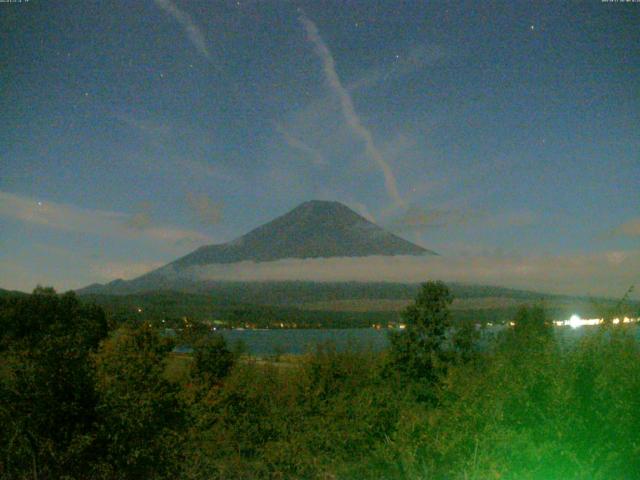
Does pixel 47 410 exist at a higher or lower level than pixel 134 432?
higher

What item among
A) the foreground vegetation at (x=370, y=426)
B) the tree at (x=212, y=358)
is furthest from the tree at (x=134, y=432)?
the tree at (x=212, y=358)

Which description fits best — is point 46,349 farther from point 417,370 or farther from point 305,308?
point 305,308

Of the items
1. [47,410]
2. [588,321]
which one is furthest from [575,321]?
[47,410]

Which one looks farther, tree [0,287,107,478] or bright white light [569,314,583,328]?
bright white light [569,314,583,328]

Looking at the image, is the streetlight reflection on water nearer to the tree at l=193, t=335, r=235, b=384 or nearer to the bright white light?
the bright white light

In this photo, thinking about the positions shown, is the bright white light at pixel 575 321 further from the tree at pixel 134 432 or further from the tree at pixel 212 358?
the tree at pixel 212 358

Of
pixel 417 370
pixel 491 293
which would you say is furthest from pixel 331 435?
pixel 491 293

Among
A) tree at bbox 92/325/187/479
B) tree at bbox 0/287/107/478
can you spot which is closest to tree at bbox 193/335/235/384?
tree at bbox 92/325/187/479

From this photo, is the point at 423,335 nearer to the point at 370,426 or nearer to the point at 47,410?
the point at 370,426

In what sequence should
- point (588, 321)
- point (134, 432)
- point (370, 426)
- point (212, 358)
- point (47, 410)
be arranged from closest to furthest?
point (47, 410) < point (588, 321) < point (134, 432) < point (370, 426) < point (212, 358)
